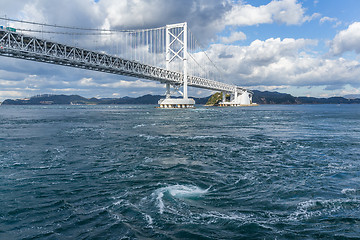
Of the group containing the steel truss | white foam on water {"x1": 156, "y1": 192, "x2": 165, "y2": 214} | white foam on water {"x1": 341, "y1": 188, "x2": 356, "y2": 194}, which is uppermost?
the steel truss

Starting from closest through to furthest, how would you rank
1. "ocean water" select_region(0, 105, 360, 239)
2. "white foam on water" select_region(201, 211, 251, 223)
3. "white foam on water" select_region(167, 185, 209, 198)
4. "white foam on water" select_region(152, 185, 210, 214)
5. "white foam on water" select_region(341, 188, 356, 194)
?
1. "ocean water" select_region(0, 105, 360, 239)
2. "white foam on water" select_region(201, 211, 251, 223)
3. "white foam on water" select_region(152, 185, 210, 214)
4. "white foam on water" select_region(167, 185, 209, 198)
5. "white foam on water" select_region(341, 188, 356, 194)

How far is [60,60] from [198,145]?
45.2 m

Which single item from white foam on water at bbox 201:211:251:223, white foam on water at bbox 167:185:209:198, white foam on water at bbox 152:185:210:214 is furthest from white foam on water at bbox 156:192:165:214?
white foam on water at bbox 201:211:251:223

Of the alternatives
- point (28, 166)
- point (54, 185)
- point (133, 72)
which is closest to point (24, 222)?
point (54, 185)

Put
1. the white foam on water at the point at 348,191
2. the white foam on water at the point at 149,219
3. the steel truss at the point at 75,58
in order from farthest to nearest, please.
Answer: the steel truss at the point at 75,58 < the white foam on water at the point at 348,191 < the white foam on water at the point at 149,219

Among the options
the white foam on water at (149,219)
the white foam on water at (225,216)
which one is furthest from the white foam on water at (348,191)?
the white foam on water at (149,219)

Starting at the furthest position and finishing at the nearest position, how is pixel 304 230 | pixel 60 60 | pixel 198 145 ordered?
pixel 60 60, pixel 198 145, pixel 304 230

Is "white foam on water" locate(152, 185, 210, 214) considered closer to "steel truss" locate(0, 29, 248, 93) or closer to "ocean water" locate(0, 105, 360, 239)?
"ocean water" locate(0, 105, 360, 239)

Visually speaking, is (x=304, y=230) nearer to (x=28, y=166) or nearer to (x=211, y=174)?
(x=211, y=174)

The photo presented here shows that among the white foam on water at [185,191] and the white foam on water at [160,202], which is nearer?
the white foam on water at [160,202]

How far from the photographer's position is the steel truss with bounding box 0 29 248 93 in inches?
1646

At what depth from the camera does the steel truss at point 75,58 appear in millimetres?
41812

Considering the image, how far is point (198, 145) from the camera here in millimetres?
14625

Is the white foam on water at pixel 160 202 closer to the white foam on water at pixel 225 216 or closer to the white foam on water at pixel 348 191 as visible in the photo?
the white foam on water at pixel 225 216
